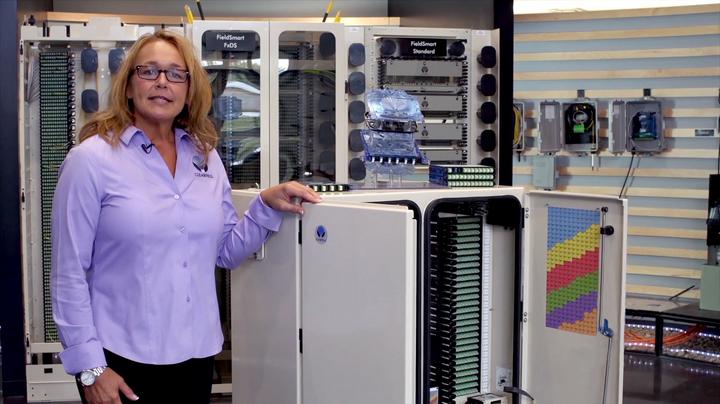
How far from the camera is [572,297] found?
3.28 metres

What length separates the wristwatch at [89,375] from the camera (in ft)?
7.40

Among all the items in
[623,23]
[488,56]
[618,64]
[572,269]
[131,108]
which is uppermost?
[623,23]

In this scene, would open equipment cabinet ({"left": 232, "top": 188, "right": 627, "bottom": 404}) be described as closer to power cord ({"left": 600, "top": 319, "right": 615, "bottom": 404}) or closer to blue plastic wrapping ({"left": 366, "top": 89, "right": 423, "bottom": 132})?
power cord ({"left": 600, "top": 319, "right": 615, "bottom": 404})

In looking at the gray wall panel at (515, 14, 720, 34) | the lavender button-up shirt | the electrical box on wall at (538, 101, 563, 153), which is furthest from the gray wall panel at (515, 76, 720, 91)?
the lavender button-up shirt

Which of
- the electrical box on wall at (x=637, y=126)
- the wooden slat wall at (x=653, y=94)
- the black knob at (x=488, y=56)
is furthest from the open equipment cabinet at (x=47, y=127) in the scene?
the electrical box on wall at (x=637, y=126)

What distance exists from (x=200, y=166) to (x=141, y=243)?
339mm

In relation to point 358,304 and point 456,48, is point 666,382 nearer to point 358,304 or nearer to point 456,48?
point 456,48

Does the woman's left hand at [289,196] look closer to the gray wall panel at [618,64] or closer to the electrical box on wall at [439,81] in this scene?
the electrical box on wall at [439,81]

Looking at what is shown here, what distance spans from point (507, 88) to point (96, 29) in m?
2.69

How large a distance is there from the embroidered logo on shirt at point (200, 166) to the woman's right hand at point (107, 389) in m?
0.64

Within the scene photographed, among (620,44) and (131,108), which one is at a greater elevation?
(620,44)

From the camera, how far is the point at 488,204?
11.1 feet

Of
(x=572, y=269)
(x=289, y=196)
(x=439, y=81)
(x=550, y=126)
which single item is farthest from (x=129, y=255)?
(x=550, y=126)

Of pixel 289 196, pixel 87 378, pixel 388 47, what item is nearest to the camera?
pixel 87 378
